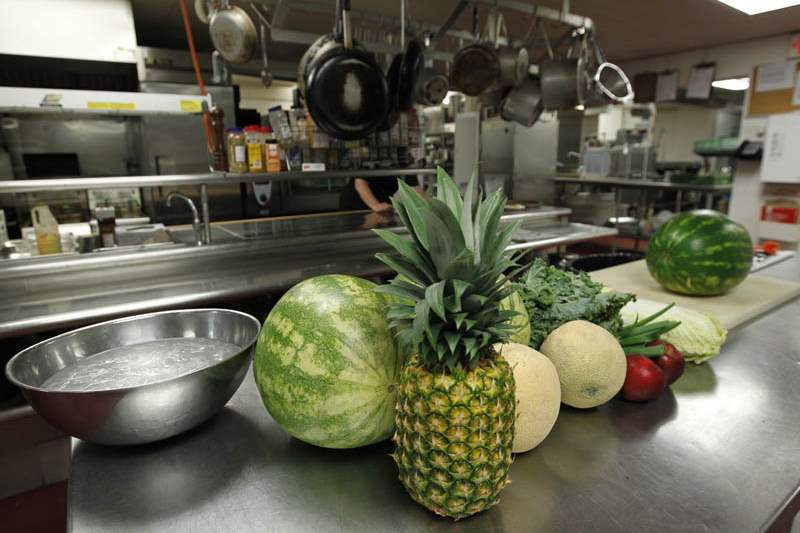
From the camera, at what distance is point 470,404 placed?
0.60 m

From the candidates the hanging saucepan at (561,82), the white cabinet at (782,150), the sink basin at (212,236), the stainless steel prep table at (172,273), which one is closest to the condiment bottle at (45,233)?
the stainless steel prep table at (172,273)

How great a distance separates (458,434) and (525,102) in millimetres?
3747

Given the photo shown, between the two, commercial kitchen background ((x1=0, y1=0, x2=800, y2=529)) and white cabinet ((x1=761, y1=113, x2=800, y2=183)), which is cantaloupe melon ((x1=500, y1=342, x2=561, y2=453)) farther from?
white cabinet ((x1=761, y1=113, x2=800, y2=183))

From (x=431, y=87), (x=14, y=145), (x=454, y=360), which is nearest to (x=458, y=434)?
(x=454, y=360)

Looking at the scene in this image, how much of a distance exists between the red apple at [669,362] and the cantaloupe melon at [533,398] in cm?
→ 32

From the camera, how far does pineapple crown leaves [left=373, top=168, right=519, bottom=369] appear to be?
603mm

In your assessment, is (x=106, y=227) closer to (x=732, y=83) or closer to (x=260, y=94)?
(x=260, y=94)

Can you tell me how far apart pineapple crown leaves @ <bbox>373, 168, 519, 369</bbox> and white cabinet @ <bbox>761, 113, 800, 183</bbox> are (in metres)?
5.44

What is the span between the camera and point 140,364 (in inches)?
33.3

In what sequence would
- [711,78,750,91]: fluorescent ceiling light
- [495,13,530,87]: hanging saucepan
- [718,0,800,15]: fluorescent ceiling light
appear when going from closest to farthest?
[718,0,800,15]: fluorescent ceiling light → [495,13,530,87]: hanging saucepan → [711,78,750,91]: fluorescent ceiling light

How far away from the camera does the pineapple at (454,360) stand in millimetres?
602

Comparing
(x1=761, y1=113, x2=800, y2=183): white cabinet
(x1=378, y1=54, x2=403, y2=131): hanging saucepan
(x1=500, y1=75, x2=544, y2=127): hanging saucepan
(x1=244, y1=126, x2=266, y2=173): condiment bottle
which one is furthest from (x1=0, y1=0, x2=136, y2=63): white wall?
(x1=761, y1=113, x2=800, y2=183): white cabinet

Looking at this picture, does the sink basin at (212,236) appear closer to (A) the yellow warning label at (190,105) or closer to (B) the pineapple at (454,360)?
(A) the yellow warning label at (190,105)

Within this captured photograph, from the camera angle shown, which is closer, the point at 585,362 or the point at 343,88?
the point at 585,362
